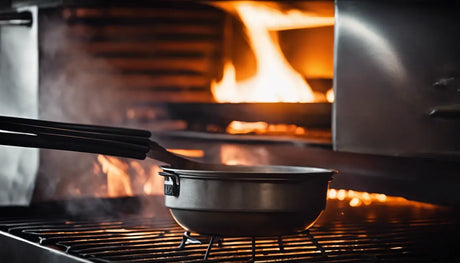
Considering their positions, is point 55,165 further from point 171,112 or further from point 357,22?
point 357,22

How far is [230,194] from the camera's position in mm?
1090

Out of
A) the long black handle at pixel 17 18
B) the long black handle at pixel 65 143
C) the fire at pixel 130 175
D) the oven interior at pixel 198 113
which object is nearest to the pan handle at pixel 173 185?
the long black handle at pixel 65 143

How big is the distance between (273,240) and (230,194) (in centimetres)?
33

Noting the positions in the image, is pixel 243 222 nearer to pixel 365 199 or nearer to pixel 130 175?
pixel 365 199

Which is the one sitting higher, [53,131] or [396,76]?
[396,76]

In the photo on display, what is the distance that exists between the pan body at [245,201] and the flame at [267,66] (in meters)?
0.85

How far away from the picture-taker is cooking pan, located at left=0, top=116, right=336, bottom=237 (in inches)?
42.9

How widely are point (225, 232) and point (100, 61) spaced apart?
120 centimetres

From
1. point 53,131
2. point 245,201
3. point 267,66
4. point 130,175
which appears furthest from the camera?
point 130,175

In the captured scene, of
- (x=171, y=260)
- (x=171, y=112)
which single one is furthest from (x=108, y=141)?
(x=171, y=112)

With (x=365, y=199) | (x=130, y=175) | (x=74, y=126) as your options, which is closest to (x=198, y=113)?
(x=130, y=175)

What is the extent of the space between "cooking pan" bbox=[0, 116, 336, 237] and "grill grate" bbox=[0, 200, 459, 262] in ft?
0.17

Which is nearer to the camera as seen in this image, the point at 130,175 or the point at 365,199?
the point at 365,199

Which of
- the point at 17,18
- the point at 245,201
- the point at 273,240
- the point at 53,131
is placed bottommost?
the point at 273,240
